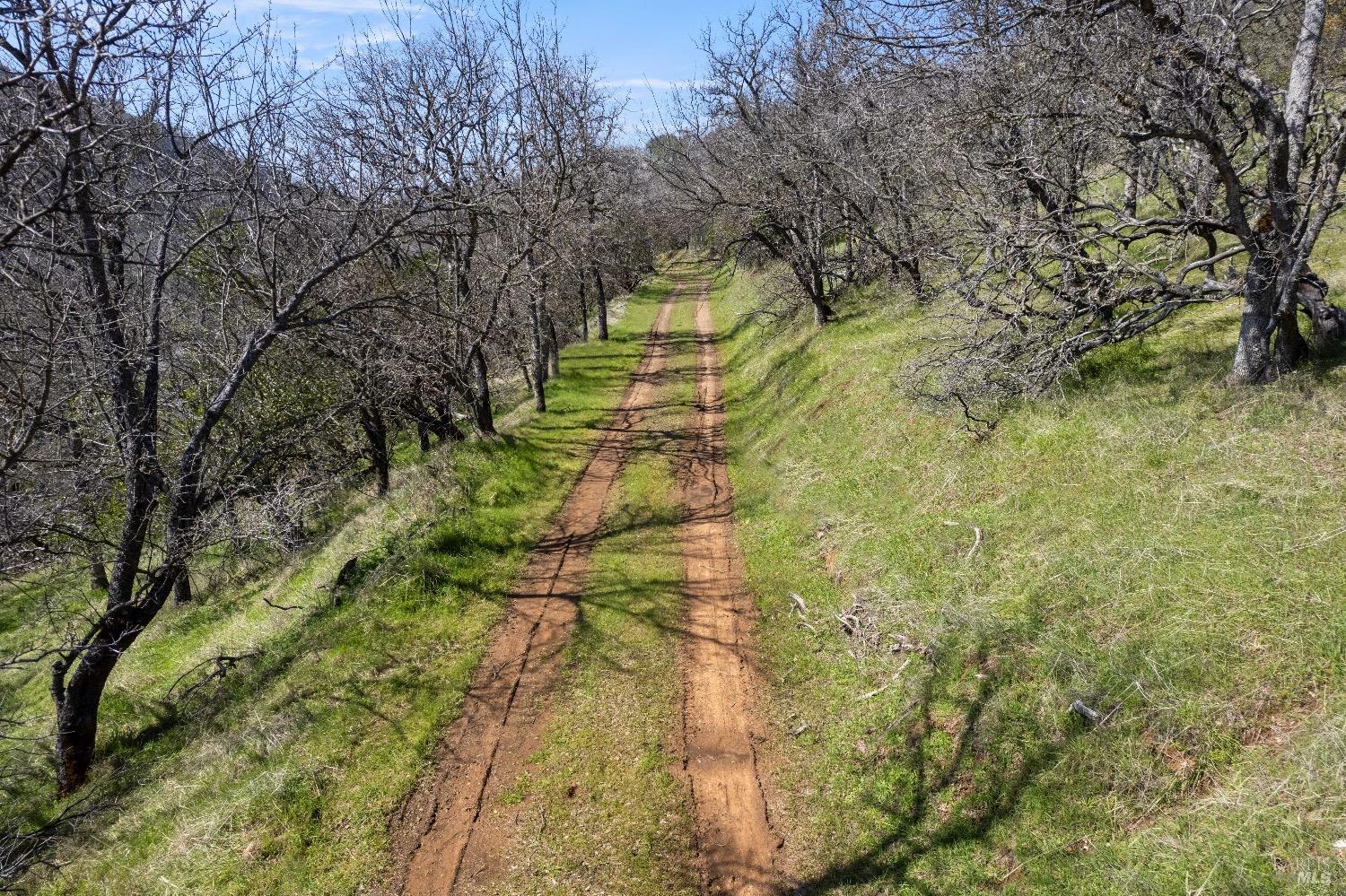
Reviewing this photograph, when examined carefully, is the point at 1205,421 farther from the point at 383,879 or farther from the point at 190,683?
the point at 190,683

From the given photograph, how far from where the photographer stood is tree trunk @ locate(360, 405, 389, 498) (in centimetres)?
1599

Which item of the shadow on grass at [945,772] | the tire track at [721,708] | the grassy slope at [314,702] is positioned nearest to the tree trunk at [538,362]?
the grassy slope at [314,702]

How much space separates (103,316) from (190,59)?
3.27 meters

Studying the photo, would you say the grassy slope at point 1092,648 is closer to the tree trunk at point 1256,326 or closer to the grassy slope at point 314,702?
the tree trunk at point 1256,326

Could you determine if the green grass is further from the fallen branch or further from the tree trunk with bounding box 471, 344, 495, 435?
the tree trunk with bounding box 471, 344, 495, 435

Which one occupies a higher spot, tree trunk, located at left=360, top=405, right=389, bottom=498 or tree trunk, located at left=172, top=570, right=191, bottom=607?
tree trunk, located at left=360, top=405, right=389, bottom=498

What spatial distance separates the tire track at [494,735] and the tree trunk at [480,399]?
14.9ft

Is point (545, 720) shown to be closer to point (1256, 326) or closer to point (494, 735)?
point (494, 735)

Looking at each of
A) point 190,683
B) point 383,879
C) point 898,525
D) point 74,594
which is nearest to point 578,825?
point 383,879

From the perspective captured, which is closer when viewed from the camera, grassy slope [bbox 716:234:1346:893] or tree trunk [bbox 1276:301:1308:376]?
grassy slope [bbox 716:234:1346:893]

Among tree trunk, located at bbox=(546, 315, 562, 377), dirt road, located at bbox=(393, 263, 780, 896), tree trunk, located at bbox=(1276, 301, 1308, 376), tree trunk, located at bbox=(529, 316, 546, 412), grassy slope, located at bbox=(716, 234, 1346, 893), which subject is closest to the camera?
grassy slope, located at bbox=(716, 234, 1346, 893)

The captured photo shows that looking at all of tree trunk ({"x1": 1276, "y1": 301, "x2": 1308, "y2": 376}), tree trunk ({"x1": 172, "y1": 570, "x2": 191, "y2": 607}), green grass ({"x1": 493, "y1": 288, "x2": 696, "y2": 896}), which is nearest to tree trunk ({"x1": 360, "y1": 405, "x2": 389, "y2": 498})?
tree trunk ({"x1": 172, "y1": 570, "x2": 191, "y2": 607})

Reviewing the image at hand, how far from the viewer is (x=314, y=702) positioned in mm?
8172

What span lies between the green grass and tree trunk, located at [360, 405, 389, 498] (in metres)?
7.38
